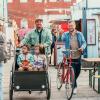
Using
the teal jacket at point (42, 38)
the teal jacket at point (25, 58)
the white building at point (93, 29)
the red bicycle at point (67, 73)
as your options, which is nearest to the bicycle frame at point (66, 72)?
the red bicycle at point (67, 73)

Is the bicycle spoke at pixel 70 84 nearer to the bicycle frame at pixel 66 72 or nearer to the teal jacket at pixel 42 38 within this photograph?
the bicycle frame at pixel 66 72

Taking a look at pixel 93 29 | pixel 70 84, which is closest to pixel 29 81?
pixel 70 84

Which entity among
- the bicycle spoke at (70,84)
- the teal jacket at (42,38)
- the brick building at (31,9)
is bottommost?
the bicycle spoke at (70,84)

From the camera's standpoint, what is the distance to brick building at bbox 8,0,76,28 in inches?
3875

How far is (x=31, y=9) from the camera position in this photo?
10244 centimetres

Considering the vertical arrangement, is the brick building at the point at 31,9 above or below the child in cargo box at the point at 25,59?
above

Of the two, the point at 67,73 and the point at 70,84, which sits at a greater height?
the point at 67,73

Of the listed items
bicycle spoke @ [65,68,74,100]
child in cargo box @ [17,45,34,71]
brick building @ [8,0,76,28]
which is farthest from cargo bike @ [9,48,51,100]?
brick building @ [8,0,76,28]

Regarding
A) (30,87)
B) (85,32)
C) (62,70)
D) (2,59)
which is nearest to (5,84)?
(62,70)

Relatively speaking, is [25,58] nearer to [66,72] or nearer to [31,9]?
[66,72]

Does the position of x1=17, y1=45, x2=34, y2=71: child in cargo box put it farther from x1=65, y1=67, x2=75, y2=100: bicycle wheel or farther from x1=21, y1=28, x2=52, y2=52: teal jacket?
x1=65, y1=67, x2=75, y2=100: bicycle wheel

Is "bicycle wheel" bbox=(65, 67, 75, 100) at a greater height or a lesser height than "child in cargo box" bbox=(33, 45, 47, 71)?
lesser

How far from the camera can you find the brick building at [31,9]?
98438mm

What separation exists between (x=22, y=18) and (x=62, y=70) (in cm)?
8656
